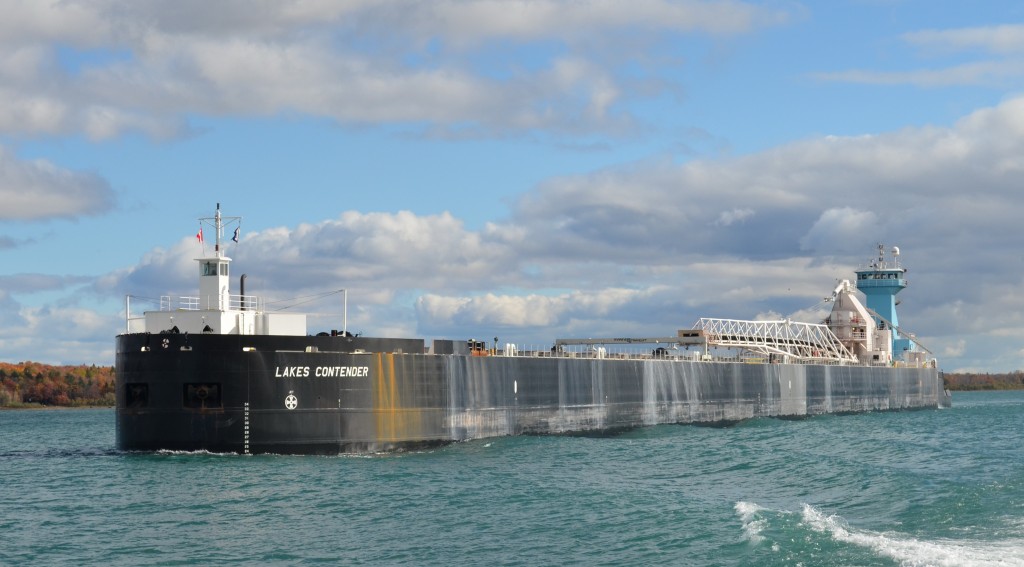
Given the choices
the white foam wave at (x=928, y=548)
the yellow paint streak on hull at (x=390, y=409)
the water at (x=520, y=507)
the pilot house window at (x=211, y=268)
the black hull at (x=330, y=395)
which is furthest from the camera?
the pilot house window at (x=211, y=268)

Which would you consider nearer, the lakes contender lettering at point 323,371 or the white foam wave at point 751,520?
the white foam wave at point 751,520

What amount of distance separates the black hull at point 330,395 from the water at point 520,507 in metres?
0.97

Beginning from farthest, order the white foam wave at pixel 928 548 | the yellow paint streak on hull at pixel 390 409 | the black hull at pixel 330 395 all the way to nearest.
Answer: the yellow paint streak on hull at pixel 390 409 → the black hull at pixel 330 395 → the white foam wave at pixel 928 548

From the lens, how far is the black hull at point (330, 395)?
114ft

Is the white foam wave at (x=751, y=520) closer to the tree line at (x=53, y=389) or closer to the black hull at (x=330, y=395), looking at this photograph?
the black hull at (x=330, y=395)

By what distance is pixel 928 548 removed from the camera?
70.8 ft

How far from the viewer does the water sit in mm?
21984

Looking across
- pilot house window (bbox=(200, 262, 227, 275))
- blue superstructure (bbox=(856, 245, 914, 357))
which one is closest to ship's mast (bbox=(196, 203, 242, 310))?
pilot house window (bbox=(200, 262, 227, 275))

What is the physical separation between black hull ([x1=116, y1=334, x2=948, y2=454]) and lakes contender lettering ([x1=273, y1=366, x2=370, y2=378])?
0.03 metres

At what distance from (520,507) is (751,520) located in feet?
18.3

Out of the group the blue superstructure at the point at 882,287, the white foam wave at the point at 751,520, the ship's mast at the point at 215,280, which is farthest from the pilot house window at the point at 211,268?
the blue superstructure at the point at 882,287

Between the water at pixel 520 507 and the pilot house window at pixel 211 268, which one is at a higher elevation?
the pilot house window at pixel 211 268

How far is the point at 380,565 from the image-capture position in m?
21.0

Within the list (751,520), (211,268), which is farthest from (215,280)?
(751,520)
